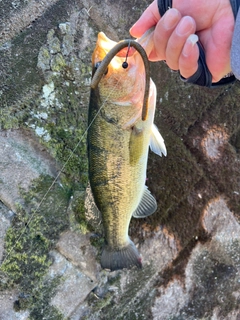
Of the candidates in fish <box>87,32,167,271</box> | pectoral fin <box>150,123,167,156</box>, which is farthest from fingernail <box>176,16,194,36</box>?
pectoral fin <box>150,123,167,156</box>

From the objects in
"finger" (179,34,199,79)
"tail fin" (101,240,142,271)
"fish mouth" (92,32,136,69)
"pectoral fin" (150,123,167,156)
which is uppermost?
"fish mouth" (92,32,136,69)

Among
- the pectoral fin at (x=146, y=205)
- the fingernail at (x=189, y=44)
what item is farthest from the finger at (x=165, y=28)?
the pectoral fin at (x=146, y=205)

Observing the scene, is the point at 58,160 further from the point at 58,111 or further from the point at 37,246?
the point at 37,246

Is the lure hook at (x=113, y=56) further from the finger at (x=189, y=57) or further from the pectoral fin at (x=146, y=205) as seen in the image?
the pectoral fin at (x=146, y=205)

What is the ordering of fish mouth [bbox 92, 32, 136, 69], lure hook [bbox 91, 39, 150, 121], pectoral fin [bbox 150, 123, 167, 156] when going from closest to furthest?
1. lure hook [bbox 91, 39, 150, 121]
2. fish mouth [bbox 92, 32, 136, 69]
3. pectoral fin [bbox 150, 123, 167, 156]

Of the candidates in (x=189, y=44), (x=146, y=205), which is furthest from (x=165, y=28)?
(x=146, y=205)

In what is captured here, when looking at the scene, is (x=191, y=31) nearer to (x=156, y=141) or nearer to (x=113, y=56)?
(x=113, y=56)

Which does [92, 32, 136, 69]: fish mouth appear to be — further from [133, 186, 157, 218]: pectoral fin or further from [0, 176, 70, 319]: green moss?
[0, 176, 70, 319]: green moss
